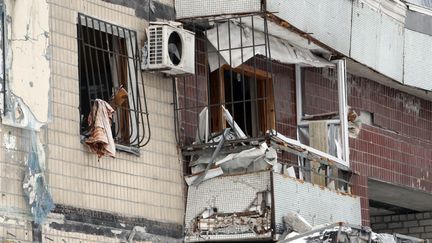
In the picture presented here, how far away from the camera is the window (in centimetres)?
1554

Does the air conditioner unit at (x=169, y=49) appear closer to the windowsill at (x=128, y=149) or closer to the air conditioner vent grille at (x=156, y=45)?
the air conditioner vent grille at (x=156, y=45)

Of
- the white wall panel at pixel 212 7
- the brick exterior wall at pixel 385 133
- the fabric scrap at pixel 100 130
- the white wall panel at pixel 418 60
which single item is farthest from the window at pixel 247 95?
the white wall panel at pixel 418 60

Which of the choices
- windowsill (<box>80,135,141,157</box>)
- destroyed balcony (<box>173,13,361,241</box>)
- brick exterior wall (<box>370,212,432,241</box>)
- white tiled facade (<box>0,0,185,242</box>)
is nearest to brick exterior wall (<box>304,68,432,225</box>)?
destroyed balcony (<box>173,13,361,241</box>)

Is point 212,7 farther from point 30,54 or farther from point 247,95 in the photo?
point 30,54

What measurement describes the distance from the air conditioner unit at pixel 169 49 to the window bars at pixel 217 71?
345mm

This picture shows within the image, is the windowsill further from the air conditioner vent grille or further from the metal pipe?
the metal pipe

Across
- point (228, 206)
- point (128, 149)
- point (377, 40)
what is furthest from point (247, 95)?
point (128, 149)

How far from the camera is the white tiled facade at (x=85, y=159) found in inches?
494

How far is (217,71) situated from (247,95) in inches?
36.4

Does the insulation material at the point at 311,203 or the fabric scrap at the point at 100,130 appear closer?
the fabric scrap at the point at 100,130

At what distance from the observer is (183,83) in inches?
584

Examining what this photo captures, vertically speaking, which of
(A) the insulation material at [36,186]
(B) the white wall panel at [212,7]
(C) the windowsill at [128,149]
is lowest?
(A) the insulation material at [36,186]

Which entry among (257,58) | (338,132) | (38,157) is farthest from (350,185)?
(38,157)

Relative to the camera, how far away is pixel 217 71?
50.9 ft
